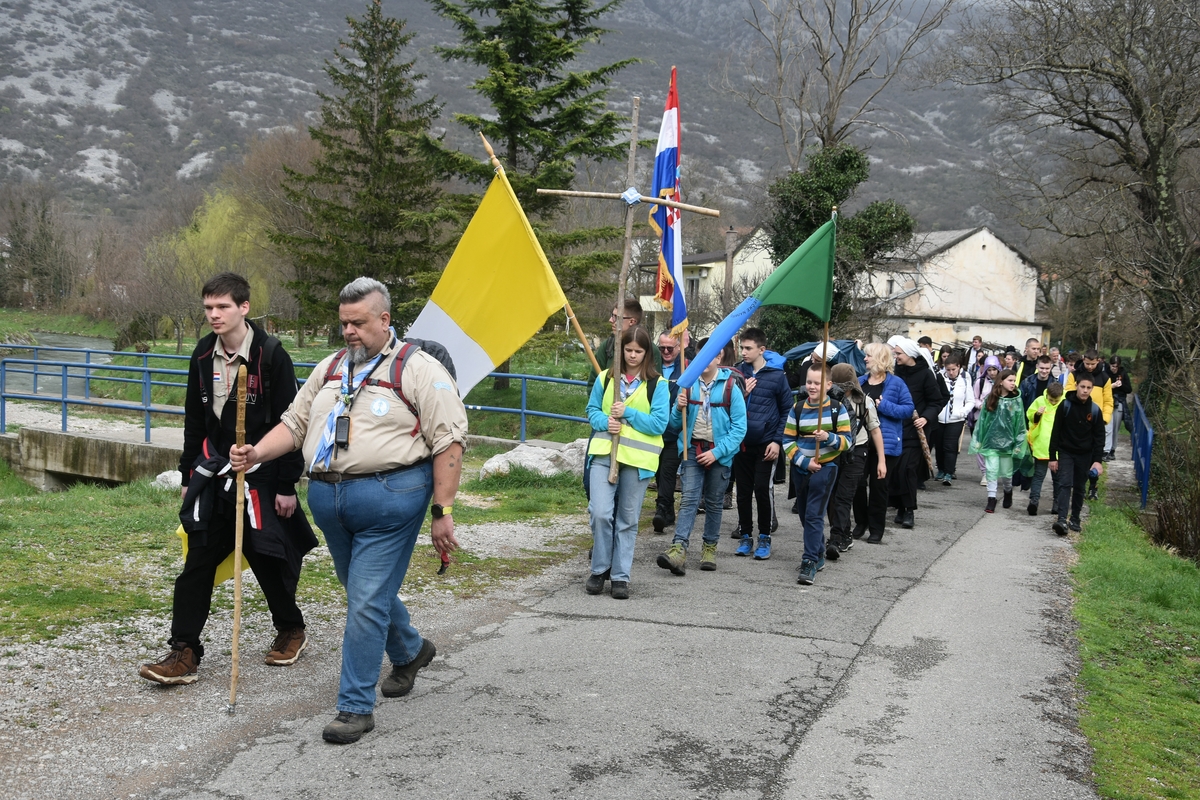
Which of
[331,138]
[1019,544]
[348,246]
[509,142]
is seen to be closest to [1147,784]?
[1019,544]

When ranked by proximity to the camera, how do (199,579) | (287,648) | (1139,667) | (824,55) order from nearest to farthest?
1. (199,579)
2. (287,648)
3. (1139,667)
4. (824,55)

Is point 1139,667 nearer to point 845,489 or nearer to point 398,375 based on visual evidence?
point 845,489

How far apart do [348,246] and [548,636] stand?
23516 millimetres

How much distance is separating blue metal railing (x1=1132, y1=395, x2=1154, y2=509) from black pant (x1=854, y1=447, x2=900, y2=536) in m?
5.82

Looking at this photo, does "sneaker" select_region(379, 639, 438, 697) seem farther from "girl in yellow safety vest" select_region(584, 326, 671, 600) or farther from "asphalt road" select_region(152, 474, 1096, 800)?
"girl in yellow safety vest" select_region(584, 326, 671, 600)

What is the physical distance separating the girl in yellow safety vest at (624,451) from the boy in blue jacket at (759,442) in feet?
5.98

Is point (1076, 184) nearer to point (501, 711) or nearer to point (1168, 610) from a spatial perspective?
point (1168, 610)

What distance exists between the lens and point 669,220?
807 centimetres

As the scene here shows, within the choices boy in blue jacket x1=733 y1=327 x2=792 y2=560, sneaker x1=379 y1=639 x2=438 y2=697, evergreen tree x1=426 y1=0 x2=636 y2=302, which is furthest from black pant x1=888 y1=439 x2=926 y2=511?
evergreen tree x1=426 y1=0 x2=636 y2=302

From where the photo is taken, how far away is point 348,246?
28.0 meters

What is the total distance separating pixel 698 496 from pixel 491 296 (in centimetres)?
267

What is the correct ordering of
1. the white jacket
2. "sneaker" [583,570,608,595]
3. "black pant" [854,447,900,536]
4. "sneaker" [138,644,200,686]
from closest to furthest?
1. "sneaker" [138,644,200,686]
2. "sneaker" [583,570,608,595]
3. "black pant" [854,447,900,536]
4. the white jacket

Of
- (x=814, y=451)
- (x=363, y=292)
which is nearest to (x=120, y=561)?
(x=363, y=292)

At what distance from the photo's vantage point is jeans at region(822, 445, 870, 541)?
28.6 feet
